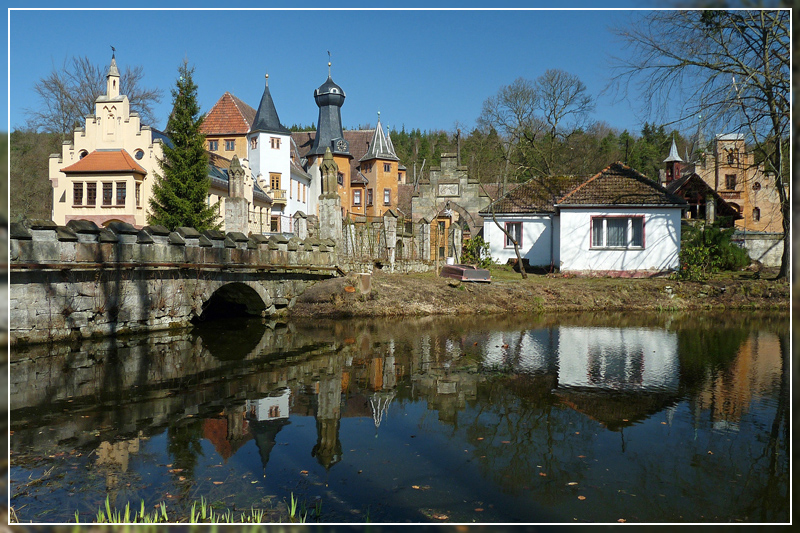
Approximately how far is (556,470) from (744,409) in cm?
377

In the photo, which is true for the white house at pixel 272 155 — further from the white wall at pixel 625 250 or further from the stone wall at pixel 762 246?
the stone wall at pixel 762 246

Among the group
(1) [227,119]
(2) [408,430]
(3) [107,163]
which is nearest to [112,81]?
(3) [107,163]

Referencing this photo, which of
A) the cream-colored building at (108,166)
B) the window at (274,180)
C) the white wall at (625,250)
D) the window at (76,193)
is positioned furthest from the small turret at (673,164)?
the window at (76,193)

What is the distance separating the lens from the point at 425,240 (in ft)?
89.2

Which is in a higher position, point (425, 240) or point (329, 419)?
point (425, 240)

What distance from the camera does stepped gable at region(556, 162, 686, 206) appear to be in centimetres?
2528

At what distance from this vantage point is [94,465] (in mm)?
5695

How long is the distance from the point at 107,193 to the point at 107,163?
1.79 meters

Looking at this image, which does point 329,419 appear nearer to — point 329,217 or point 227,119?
point 329,217

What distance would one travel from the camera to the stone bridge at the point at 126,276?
37.9ft

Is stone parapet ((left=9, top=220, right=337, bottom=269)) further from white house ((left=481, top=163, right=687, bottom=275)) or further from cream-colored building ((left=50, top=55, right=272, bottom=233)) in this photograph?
cream-colored building ((left=50, top=55, right=272, bottom=233))

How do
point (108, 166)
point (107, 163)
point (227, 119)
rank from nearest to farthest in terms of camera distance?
point (108, 166), point (107, 163), point (227, 119)

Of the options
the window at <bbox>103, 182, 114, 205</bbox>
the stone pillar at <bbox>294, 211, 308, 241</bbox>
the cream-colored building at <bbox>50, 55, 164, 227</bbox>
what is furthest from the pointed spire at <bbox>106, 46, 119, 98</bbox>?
the stone pillar at <bbox>294, 211, 308, 241</bbox>

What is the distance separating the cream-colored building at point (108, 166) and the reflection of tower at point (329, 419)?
2899 cm
